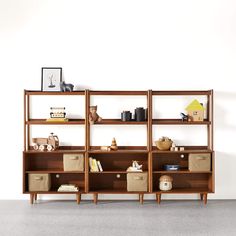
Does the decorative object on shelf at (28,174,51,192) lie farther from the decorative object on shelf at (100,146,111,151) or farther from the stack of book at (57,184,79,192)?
the decorative object on shelf at (100,146,111,151)

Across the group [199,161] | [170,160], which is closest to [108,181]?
[170,160]

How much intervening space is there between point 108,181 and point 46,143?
1.00 metres

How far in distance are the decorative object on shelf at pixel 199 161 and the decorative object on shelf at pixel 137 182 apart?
0.63 metres

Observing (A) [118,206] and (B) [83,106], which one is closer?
(A) [118,206]

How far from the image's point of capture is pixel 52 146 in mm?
5797

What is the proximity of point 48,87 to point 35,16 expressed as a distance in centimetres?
101

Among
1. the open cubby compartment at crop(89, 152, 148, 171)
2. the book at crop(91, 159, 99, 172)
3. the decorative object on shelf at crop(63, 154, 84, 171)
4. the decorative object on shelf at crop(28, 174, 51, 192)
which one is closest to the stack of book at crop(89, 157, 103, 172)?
the book at crop(91, 159, 99, 172)

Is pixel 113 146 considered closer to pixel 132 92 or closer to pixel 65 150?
pixel 65 150

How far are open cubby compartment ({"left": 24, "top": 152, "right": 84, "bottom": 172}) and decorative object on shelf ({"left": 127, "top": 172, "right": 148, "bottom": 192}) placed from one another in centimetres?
99

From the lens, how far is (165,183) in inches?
225

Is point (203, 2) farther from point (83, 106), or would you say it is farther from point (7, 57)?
point (7, 57)

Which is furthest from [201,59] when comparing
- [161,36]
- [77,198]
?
[77,198]

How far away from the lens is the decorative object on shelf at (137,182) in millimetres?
5676

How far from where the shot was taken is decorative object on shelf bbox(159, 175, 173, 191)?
5.72m
